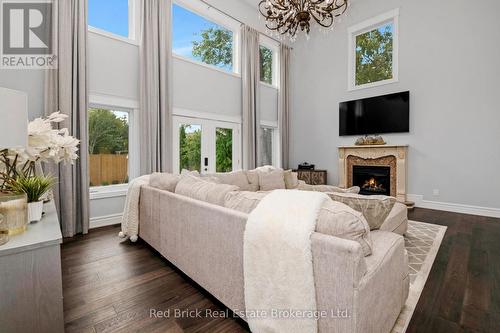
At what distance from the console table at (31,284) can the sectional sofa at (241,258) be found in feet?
2.93

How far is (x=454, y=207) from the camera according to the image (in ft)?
15.1

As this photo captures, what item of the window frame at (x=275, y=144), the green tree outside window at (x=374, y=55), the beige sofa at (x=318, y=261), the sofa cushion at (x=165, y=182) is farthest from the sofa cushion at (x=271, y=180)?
the green tree outside window at (x=374, y=55)

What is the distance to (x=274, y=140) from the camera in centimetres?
704

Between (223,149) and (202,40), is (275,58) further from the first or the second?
(223,149)

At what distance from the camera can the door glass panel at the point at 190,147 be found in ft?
16.3

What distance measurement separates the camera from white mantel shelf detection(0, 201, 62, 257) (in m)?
0.95

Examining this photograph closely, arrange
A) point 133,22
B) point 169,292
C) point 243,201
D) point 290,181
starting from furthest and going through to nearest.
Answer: point 290,181, point 133,22, point 169,292, point 243,201

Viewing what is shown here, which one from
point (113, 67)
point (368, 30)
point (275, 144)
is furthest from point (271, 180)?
point (368, 30)

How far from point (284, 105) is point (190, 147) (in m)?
3.18

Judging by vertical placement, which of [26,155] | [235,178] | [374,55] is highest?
[374,55]

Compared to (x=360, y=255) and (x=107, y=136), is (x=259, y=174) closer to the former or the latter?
(x=107, y=136)

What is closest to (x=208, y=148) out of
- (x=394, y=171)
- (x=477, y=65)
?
(x=394, y=171)

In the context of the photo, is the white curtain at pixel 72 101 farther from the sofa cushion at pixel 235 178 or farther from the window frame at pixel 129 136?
the sofa cushion at pixel 235 178

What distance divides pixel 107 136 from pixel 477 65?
649 centimetres
